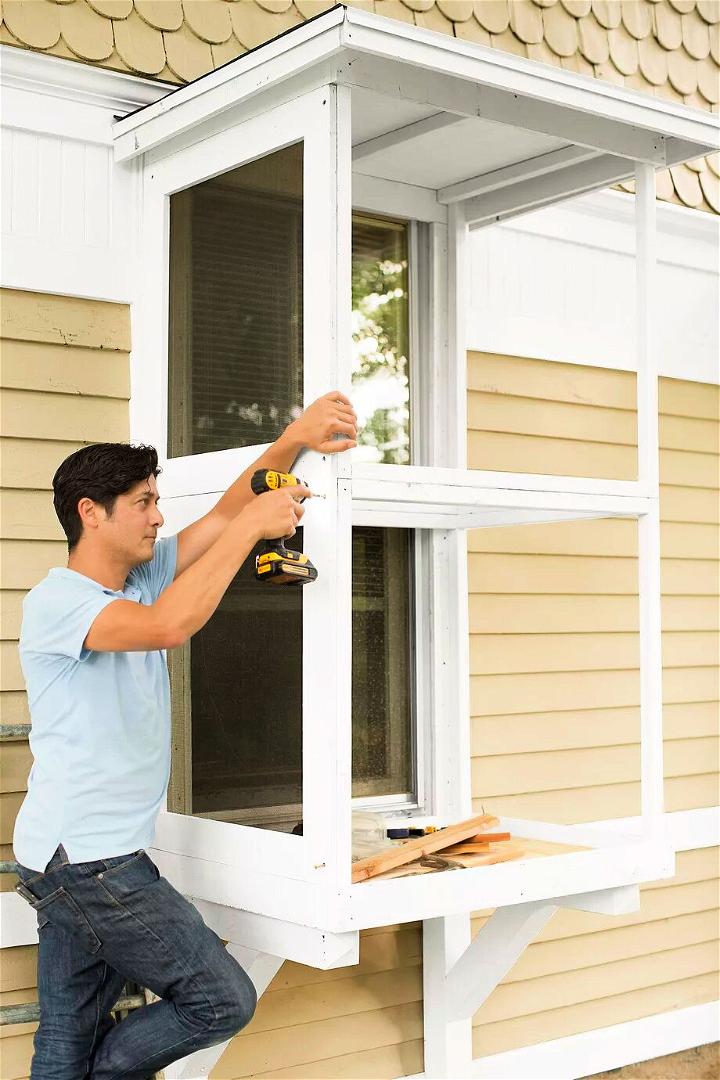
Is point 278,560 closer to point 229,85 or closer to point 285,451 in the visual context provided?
point 285,451

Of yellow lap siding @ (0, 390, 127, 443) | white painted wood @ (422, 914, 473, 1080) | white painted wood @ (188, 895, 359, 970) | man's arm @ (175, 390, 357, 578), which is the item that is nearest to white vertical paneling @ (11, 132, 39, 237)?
yellow lap siding @ (0, 390, 127, 443)

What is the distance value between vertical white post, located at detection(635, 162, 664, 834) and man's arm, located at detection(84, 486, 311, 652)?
3.47 ft

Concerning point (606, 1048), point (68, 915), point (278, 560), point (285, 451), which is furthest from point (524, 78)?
point (606, 1048)

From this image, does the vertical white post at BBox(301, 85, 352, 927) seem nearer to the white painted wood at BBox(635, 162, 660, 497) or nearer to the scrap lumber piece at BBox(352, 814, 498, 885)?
the scrap lumber piece at BBox(352, 814, 498, 885)

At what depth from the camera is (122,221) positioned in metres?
3.16

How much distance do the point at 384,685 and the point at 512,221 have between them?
153 centimetres

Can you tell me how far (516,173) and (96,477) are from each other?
162 cm

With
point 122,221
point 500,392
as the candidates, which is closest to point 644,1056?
point 500,392

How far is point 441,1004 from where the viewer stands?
3.58 metres

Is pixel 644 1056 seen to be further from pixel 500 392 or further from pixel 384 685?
pixel 500 392

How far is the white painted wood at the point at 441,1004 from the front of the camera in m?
3.58

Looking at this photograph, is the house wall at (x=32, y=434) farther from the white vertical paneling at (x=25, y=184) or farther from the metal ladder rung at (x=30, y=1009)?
the white vertical paneling at (x=25, y=184)

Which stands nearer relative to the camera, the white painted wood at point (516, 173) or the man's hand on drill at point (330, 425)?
the man's hand on drill at point (330, 425)

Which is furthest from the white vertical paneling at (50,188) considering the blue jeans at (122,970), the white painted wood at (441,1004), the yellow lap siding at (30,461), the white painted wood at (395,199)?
the white painted wood at (441,1004)
